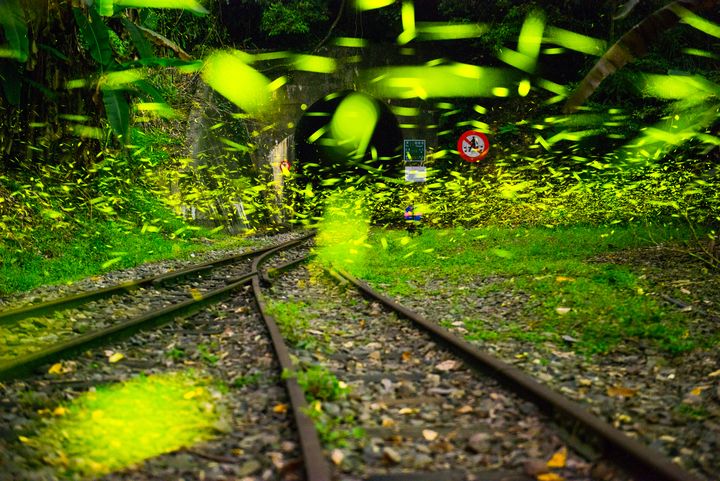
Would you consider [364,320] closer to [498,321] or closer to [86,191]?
[498,321]

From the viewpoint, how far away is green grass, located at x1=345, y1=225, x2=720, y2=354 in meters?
4.97

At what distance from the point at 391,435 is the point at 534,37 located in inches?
678

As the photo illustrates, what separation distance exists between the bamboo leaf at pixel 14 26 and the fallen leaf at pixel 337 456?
20.8 ft

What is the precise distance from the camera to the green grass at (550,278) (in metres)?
4.97

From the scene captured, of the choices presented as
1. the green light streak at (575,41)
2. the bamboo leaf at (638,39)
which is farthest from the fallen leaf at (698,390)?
the green light streak at (575,41)

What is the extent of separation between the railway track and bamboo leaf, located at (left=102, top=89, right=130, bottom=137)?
3695 millimetres

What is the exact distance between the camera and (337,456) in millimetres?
2723

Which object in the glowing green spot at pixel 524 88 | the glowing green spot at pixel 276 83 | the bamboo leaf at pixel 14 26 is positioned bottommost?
the bamboo leaf at pixel 14 26

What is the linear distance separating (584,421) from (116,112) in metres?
7.61

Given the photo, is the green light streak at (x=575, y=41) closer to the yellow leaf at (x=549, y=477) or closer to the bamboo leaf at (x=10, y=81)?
the bamboo leaf at (x=10, y=81)

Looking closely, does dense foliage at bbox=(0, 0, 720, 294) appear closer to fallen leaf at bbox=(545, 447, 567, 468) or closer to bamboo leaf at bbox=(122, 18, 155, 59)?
bamboo leaf at bbox=(122, 18, 155, 59)

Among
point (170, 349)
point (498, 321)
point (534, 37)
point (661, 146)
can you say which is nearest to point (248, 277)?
point (170, 349)

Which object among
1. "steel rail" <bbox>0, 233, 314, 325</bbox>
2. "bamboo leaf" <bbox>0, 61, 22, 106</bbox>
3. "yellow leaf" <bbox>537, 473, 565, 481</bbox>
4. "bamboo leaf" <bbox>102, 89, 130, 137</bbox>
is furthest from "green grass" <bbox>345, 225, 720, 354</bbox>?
"bamboo leaf" <bbox>0, 61, 22, 106</bbox>

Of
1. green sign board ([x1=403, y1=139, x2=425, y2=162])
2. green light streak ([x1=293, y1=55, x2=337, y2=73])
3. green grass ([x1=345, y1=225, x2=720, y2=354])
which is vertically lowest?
green grass ([x1=345, y1=225, x2=720, y2=354])
